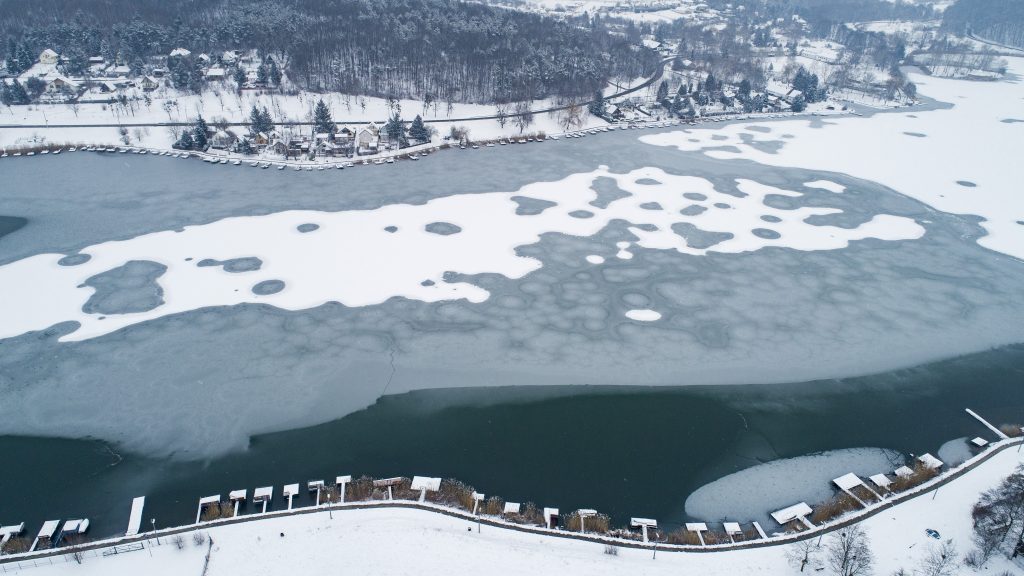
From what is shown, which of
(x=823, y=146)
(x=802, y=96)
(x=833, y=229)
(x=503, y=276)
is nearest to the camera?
(x=503, y=276)

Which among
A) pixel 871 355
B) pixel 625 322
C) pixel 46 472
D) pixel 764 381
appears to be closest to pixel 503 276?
pixel 625 322

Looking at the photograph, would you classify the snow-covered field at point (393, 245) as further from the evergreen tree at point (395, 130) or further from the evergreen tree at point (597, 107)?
the evergreen tree at point (597, 107)

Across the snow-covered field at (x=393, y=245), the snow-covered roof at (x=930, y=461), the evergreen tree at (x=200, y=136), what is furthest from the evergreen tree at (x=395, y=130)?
the snow-covered roof at (x=930, y=461)

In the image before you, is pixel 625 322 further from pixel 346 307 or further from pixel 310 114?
pixel 310 114

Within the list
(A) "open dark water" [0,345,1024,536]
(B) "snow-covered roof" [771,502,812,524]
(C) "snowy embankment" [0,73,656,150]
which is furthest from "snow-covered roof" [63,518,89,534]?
(C) "snowy embankment" [0,73,656,150]

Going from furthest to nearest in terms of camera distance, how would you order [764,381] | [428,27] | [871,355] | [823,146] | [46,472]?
[428,27] < [823,146] < [871,355] < [764,381] < [46,472]

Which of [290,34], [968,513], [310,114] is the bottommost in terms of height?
[968,513]
